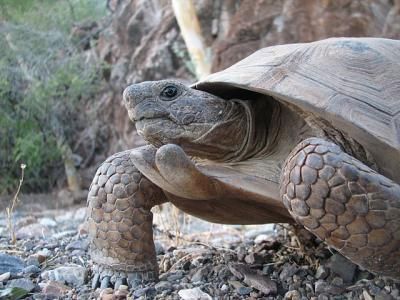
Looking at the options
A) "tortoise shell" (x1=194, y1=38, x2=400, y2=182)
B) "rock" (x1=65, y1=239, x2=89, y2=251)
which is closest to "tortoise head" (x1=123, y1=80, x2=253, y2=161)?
"tortoise shell" (x1=194, y1=38, x2=400, y2=182)

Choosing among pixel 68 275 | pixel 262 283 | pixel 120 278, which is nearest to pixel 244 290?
pixel 262 283

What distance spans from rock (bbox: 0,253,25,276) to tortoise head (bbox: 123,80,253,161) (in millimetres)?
856

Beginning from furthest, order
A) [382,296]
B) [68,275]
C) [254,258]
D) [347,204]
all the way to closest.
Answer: [254,258], [68,275], [382,296], [347,204]

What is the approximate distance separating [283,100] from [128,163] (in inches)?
28.2

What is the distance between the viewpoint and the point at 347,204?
1.52 m

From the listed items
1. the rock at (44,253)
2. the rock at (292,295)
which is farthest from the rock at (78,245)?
the rock at (292,295)

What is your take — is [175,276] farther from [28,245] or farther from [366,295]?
[28,245]

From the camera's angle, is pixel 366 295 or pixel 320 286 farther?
pixel 320 286

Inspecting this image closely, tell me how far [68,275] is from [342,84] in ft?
4.62

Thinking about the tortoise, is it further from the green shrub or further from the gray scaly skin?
the green shrub

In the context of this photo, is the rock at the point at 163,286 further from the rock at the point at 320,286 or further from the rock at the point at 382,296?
the rock at the point at 382,296

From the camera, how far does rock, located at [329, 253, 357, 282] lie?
2116 mm

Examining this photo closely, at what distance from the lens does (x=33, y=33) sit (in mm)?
9328

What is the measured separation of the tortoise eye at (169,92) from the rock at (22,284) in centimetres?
92
